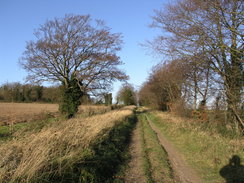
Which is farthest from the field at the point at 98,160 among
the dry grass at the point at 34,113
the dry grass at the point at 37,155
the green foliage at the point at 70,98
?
the green foliage at the point at 70,98

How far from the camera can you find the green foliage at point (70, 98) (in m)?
19.5

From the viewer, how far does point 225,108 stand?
10859 mm

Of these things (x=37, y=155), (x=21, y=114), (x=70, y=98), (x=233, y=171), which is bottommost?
(x=233, y=171)

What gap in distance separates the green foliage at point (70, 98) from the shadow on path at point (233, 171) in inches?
618

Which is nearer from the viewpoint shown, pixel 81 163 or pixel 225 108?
pixel 81 163

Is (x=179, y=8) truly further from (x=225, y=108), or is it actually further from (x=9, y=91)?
(x=9, y=91)

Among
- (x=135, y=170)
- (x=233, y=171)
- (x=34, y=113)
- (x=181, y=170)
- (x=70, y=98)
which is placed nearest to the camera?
(x=233, y=171)

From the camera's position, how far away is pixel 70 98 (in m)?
19.7

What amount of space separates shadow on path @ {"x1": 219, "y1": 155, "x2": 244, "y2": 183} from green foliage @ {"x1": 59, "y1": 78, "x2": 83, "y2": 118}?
15688 mm

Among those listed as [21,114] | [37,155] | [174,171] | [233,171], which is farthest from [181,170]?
[21,114]

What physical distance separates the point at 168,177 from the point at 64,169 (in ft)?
9.73

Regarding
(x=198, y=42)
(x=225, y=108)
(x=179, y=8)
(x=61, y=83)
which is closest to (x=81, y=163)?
(x=198, y=42)

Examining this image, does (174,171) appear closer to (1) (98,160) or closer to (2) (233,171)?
(2) (233,171)

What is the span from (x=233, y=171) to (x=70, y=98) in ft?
54.4
